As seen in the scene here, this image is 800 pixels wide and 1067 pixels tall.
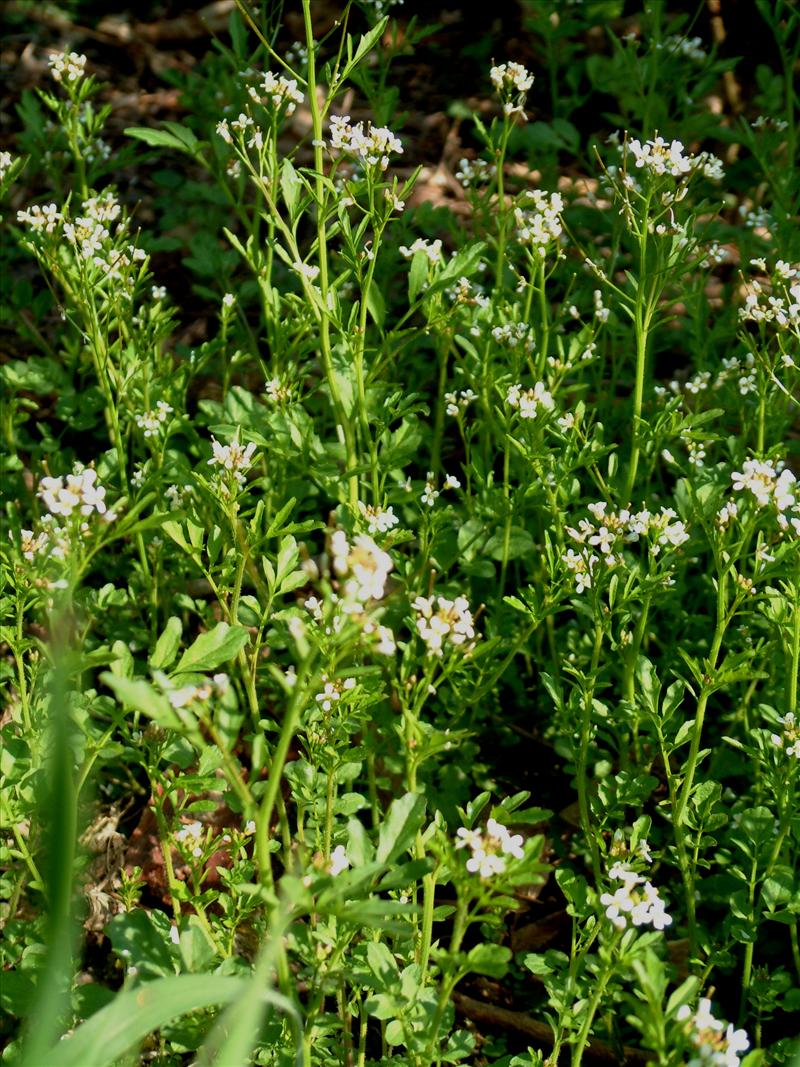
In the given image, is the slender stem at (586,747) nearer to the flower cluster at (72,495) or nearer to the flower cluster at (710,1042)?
the flower cluster at (710,1042)

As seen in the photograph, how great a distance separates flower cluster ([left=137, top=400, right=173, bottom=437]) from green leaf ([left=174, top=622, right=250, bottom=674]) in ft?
3.29

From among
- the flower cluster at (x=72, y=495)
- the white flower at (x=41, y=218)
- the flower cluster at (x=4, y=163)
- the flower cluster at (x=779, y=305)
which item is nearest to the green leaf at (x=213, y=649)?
the flower cluster at (x=72, y=495)

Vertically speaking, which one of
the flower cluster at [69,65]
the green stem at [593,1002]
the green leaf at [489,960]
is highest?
the flower cluster at [69,65]

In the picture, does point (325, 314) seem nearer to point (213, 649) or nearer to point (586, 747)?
point (213, 649)

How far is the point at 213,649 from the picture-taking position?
227cm

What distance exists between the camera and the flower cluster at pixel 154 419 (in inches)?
123

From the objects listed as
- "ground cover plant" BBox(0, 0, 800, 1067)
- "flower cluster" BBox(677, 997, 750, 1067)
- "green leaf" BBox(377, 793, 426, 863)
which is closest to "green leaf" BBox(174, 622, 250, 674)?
"ground cover plant" BBox(0, 0, 800, 1067)

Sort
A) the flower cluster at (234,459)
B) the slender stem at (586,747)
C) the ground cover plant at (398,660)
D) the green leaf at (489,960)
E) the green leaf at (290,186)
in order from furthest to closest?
the green leaf at (290,186) → the slender stem at (586,747) → the flower cluster at (234,459) → the ground cover plant at (398,660) → the green leaf at (489,960)

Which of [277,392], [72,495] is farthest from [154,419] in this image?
[72,495]

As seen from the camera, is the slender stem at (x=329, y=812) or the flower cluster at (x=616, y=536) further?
the flower cluster at (x=616, y=536)

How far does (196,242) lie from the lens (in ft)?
13.9

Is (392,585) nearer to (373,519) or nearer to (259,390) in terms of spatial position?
(373,519)

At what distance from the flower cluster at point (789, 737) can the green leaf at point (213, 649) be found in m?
1.15

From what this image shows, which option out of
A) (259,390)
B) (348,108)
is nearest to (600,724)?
(259,390)
